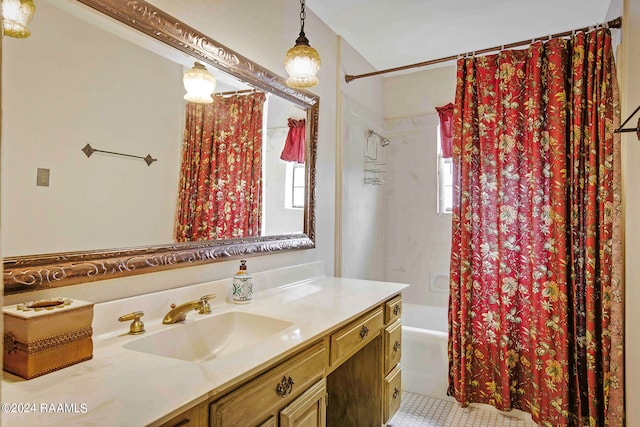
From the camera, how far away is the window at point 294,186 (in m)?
2.20

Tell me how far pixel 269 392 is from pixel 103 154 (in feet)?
3.09

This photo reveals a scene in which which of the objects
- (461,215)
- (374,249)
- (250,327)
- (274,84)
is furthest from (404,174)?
(250,327)

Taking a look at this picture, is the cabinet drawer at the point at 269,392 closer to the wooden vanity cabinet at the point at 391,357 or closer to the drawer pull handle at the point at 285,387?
the drawer pull handle at the point at 285,387

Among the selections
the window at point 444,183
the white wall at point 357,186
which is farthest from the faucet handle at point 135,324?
the window at point 444,183

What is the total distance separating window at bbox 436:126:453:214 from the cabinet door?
237 cm

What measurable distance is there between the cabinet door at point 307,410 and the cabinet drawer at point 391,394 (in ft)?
2.31

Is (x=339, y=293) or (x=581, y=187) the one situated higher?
(x=581, y=187)

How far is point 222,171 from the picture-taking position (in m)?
1.74

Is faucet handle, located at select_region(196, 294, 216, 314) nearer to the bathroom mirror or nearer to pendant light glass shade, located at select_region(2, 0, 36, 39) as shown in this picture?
the bathroom mirror

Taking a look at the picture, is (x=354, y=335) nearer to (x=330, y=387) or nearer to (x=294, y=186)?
(x=330, y=387)

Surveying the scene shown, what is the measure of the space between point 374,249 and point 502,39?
1.87m

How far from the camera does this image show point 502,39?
2.79 metres

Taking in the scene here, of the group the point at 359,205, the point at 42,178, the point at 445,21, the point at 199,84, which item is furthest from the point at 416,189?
the point at 42,178

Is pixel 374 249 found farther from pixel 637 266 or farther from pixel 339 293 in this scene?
pixel 637 266
